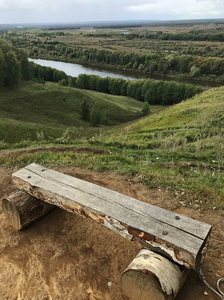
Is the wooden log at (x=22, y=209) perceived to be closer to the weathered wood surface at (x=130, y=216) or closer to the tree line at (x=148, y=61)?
the weathered wood surface at (x=130, y=216)

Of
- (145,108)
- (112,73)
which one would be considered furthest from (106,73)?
(145,108)

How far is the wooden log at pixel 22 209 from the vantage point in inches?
169

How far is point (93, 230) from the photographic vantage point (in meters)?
4.29

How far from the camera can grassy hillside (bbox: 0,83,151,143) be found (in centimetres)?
2803

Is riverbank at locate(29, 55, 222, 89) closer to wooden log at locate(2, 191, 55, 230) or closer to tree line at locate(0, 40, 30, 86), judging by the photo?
tree line at locate(0, 40, 30, 86)

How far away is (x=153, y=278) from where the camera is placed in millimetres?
2646

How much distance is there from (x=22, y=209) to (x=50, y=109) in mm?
32368

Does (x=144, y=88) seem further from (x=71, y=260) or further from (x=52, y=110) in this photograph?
(x=71, y=260)

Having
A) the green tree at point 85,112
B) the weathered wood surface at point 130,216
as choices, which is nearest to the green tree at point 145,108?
the green tree at point 85,112

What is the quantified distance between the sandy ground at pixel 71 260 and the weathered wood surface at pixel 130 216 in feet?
2.01

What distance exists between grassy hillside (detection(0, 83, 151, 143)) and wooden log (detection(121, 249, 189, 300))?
2139 cm

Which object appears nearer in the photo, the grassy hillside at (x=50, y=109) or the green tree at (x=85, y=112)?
the grassy hillside at (x=50, y=109)

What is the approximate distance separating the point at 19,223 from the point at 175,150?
643 cm

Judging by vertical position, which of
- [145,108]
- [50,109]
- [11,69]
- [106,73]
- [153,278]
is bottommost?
[106,73]
